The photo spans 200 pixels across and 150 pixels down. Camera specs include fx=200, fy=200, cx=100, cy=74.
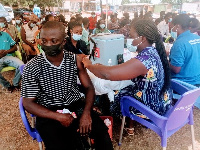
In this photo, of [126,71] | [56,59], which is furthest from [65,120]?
[126,71]

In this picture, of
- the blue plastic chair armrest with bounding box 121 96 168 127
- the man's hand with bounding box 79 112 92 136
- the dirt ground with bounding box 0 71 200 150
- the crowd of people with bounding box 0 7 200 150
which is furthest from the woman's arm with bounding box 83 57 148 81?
the dirt ground with bounding box 0 71 200 150

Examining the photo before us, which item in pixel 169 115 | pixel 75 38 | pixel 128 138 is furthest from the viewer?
pixel 75 38

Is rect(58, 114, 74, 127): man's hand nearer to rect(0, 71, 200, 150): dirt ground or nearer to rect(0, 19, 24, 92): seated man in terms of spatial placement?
rect(0, 71, 200, 150): dirt ground

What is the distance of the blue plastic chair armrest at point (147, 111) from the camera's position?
175cm

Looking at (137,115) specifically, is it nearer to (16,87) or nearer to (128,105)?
(128,105)

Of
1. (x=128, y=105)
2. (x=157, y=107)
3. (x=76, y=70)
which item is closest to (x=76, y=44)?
(x=76, y=70)

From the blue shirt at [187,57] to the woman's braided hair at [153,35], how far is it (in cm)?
64

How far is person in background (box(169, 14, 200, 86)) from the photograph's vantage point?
2512 millimetres

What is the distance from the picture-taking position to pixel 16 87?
436 centimetres

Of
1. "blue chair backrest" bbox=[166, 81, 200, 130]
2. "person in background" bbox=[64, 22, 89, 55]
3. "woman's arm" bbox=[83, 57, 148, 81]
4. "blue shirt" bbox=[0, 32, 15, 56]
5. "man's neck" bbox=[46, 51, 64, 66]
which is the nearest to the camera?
"blue chair backrest" bbox=[166, 81, 200, 130]

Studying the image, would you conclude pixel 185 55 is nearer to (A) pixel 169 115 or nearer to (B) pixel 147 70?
(B) pixel 147 70

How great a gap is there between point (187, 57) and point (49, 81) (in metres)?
1.77

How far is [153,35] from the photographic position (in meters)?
1.93

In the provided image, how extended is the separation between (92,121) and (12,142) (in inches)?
56.7
